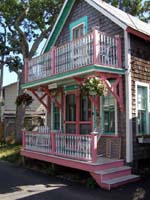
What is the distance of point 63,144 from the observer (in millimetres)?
10688

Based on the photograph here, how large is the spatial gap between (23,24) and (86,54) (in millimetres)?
16128

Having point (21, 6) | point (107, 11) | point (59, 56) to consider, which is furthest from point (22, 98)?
point (21, 6)

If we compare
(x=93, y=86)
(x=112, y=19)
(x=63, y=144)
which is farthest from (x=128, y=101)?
(x=112, y=19)

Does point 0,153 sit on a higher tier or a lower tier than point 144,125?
lower

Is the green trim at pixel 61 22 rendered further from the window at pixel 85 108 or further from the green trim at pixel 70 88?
the window at pixel 85 108

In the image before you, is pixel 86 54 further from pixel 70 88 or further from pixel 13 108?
pixel 13 108

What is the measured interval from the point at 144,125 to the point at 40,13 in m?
16.1

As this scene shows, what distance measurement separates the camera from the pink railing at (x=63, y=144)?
934 cm

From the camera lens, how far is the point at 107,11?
11508mm

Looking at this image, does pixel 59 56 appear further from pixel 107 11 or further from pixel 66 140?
pixel 66 140

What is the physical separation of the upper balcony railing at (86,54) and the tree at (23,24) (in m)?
10.7

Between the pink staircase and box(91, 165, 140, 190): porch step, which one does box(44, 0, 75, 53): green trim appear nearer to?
the pink staircase

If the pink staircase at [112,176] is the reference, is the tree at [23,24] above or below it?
above

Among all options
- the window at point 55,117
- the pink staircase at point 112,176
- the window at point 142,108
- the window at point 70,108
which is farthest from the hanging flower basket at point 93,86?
the window at point 55,117
